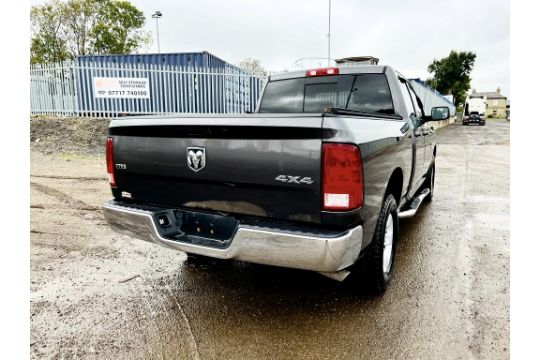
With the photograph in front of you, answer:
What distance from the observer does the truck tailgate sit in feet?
7.09

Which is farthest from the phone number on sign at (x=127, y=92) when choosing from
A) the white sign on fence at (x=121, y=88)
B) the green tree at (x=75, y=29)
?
the green tree at (x=75, y=29)

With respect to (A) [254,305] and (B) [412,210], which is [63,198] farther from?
(B) [412,210]

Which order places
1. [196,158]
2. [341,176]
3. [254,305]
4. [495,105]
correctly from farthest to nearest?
[495,105] < [254,305] < [196,158] < [341,176]

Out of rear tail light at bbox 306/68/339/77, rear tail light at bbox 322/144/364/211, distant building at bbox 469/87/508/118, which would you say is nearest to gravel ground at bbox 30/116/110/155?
rear tail light at bbox 306/68/339/77

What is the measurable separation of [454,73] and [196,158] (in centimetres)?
6727

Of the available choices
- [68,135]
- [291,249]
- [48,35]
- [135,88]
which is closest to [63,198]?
[291,249]

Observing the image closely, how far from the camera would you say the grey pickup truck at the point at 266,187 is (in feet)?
6.97

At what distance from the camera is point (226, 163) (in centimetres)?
239

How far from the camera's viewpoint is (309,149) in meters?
2.11

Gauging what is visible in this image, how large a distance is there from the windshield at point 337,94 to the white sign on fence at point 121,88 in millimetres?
9841

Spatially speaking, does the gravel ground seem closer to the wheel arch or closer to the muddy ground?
the muddy ground

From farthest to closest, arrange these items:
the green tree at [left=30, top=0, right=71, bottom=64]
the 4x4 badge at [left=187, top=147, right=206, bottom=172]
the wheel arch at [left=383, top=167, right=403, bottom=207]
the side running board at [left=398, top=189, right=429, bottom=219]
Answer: the green tree at [left=30, top=0, right=71, bottom=64], the side running board at [left=398, top=189, right=429, bottom=219], the wheel arch at [left=383, top=167, right=403, bottom=207], the 4x4 badge at [left=187, top=147, right=206, bottom=172]

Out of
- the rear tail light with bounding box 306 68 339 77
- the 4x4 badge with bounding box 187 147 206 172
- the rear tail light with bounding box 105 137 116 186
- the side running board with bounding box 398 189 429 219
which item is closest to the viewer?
the 4x4 badge with bounding box 187 147 206 172
